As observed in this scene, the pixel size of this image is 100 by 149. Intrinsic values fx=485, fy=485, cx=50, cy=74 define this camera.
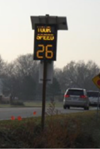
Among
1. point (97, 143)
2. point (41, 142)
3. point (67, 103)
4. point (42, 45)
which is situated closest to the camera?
point (41, 142)

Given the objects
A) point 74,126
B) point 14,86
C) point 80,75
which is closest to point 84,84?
point 80,75

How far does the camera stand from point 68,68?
513ft

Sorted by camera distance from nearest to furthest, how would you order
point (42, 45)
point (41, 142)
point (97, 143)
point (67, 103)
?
point (41, 142), point (42, 45), point (97, 143), point (67, 103)

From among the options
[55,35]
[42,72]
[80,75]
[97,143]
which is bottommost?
[97,143]

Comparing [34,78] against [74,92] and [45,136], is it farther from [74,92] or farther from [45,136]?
[45,136]

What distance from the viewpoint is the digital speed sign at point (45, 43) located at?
1662 centimetres

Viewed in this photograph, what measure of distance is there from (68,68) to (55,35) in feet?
458

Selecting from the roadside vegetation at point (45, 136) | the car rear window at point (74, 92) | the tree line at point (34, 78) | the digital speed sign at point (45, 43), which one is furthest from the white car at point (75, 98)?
the tree line at point (34, 78)

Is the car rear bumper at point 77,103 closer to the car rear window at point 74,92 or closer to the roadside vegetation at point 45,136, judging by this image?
the car rear window at point 74,92

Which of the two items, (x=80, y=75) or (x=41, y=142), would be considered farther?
(x=80, y=75)

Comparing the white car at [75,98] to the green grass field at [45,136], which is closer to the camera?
the green grass field at [45,136]

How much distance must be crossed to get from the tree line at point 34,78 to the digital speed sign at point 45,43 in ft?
303

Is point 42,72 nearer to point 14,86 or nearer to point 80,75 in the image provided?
point 14,86

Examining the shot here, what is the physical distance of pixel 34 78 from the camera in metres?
128
